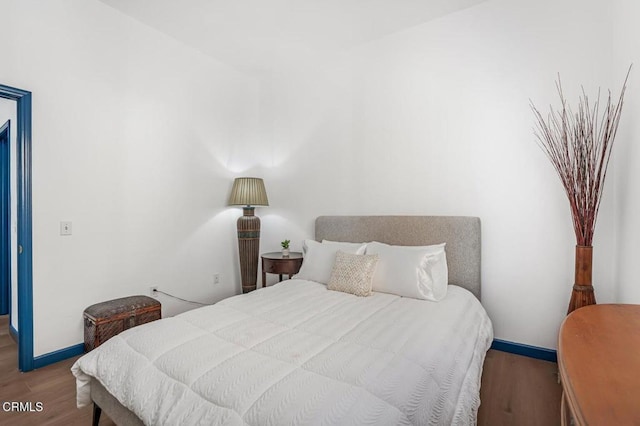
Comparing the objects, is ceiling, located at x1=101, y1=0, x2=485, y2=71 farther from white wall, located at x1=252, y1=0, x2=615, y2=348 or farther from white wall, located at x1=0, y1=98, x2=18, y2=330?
white wall, located at x1=0, y1=98, x2=18, y2=330

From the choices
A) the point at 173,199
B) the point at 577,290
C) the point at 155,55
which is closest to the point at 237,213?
the point at 173,199

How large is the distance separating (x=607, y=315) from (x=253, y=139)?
359 cm

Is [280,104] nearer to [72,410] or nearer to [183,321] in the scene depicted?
[183,321]

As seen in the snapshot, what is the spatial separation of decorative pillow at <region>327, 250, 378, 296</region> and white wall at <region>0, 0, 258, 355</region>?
5.83ft

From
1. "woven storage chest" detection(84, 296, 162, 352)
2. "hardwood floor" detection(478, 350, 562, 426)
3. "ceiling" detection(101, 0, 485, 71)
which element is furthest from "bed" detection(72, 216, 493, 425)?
"ceiling" detection(101, 0, 485, 71)

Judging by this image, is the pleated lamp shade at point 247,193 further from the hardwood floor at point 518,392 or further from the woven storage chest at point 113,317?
the hardwood floor at point 518,392

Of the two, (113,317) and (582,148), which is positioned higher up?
(582,148)

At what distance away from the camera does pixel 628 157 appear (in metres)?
1.82

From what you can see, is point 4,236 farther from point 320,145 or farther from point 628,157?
point 628,157

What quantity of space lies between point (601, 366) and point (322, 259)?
199 cm

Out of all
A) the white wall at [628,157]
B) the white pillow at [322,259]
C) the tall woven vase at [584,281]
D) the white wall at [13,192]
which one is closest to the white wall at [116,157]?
the white wall at [13,192]

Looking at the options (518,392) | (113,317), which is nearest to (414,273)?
(518,392)

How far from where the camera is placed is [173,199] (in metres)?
3.06

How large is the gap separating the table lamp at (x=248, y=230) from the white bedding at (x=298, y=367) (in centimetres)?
144
